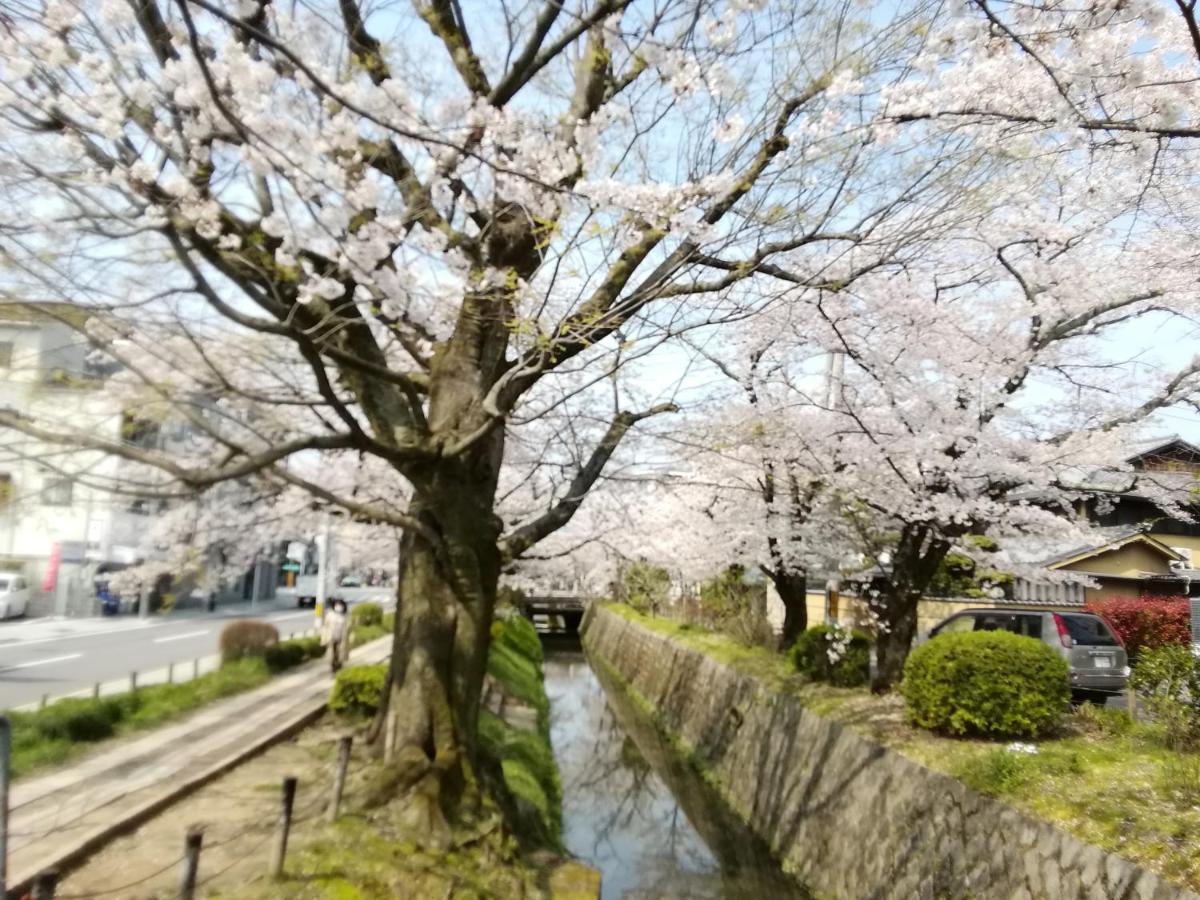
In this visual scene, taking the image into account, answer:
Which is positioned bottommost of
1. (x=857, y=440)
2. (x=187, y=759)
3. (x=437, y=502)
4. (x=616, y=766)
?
(x=616, y=766)

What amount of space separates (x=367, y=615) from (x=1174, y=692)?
2366cm

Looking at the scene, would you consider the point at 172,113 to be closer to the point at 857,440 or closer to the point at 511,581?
the point at 857,440

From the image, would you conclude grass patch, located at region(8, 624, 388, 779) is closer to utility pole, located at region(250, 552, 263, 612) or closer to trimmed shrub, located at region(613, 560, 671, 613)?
trimmed shrub, located at region(613, 560, 671, 613)

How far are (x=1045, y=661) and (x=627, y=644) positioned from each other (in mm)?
19645

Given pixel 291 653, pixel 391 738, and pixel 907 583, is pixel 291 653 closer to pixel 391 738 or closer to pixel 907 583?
pixel 391 738

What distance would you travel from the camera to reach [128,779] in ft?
27.8

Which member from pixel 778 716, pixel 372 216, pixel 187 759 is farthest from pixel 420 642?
pixel 778 716

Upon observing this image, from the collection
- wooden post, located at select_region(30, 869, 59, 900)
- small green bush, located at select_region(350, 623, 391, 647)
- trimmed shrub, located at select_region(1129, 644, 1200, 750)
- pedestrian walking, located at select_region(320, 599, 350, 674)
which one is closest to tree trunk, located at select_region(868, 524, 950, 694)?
trimmed shrub, located at select_region(1129, 644, 1200, 750)

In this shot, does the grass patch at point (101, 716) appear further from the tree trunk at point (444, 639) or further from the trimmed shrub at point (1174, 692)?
the trimmed shrub at point (1174, 692)

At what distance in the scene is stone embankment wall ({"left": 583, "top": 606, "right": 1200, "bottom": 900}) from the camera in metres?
6.13

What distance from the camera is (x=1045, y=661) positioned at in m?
8.48

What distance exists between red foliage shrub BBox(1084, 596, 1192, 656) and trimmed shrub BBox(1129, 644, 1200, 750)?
28.6ft

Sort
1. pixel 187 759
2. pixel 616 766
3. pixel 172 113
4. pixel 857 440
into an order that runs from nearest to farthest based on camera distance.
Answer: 1. pixel 172 113
2. pixel 187 759
3. pixel 857 440
4. pixel 616 766

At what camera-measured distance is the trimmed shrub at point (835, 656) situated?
41.0ft
